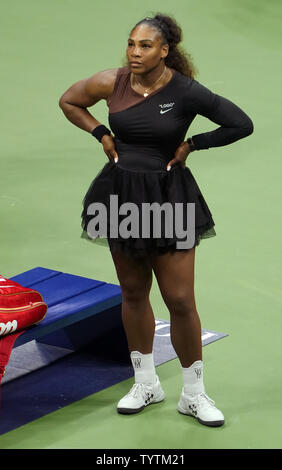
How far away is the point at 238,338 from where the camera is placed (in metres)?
6.07

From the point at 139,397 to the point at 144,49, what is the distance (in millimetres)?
1702

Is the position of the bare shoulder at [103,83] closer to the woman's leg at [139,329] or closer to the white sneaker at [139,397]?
the woman's leg at [139,329]

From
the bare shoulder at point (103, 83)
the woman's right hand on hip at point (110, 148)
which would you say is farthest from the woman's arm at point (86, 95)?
the woman's right hand on hip at point (110, 148)

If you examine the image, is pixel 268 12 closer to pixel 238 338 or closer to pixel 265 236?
pixel 265 236

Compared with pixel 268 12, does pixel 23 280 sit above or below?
below

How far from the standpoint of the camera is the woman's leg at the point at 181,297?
16.4 ft

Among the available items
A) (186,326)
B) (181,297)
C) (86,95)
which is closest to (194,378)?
(186,326)

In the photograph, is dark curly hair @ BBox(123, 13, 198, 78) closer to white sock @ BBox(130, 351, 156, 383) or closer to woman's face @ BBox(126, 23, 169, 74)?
woman's face @ BBox(126, 23, 169, 74)

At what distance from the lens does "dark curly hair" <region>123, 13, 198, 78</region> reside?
4.84 meters

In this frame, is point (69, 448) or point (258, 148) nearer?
point (69, 448)

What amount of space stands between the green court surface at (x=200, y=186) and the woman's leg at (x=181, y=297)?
364mm

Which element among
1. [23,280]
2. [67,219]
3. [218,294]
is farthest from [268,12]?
[23,280]

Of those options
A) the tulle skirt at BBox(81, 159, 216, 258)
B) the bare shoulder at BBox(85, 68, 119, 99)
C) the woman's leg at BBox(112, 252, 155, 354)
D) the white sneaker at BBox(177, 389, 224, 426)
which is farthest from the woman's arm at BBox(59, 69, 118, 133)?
the white sneaker at BBox(177, 389, 224, 426)
